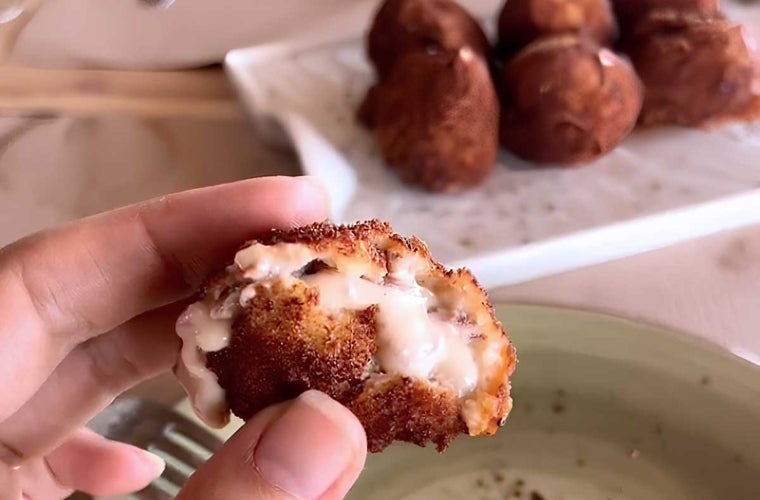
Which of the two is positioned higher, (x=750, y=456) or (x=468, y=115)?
(x=468, y=115)

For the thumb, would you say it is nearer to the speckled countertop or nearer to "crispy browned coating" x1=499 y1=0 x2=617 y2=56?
the speckled countertop

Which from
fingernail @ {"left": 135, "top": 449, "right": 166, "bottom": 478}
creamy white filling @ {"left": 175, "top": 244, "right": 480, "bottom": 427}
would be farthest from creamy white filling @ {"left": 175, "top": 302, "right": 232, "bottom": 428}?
fingernail @ {"left": 135, "top": 449, "right": 166, "bottom": 478}

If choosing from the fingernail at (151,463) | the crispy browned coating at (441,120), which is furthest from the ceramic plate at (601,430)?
the crispy browned coating at (441,120)

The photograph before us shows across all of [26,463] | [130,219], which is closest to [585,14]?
[130,219]

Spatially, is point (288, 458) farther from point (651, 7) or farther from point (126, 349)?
point (651, 7)

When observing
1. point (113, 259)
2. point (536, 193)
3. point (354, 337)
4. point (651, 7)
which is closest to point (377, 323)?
point (354, 337)

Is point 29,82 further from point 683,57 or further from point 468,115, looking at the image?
point 683,57
